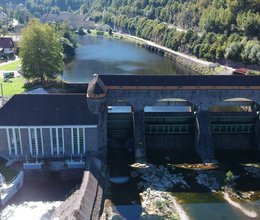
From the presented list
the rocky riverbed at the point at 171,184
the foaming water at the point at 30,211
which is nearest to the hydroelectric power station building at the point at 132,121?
the rocky riverbed at the point at 171,184

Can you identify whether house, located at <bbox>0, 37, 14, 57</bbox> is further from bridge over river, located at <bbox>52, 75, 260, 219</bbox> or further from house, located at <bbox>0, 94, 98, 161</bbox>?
house, located at <bbox>0, 94, 98, 161</bbox>

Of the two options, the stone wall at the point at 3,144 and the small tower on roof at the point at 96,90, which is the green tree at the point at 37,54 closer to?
the small tower on roof at the point at 96,90

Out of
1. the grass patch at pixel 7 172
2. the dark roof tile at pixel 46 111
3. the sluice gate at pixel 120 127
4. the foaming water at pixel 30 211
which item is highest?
the dark roof tile at pixel 46 111

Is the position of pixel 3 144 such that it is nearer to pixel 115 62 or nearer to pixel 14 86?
pixel 14 86

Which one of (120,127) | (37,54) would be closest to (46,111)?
(120,127)

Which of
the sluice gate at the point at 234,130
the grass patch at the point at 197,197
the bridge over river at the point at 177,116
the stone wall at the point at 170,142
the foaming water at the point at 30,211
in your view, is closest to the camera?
the foaming water at the point at 30,211

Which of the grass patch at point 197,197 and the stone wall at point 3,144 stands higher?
the stone wall at point 3,144

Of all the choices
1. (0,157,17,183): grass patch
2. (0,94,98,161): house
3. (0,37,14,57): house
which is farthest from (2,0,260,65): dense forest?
(0,157,17,183): grass patch
